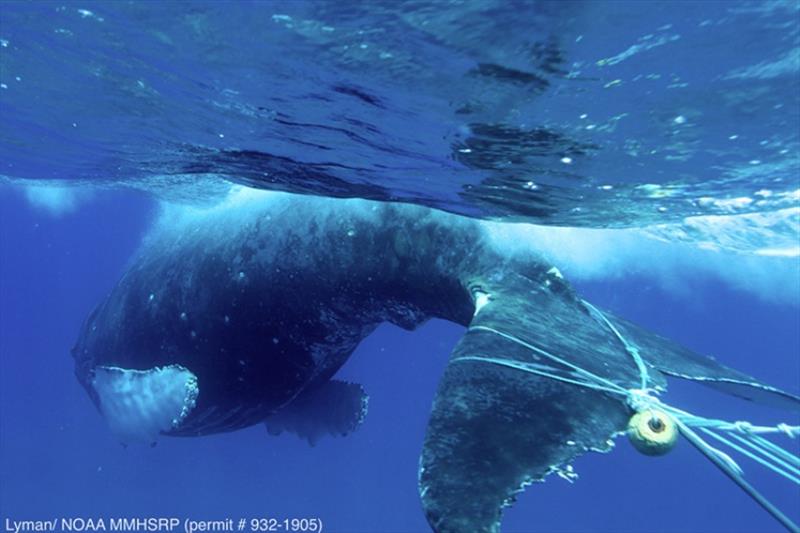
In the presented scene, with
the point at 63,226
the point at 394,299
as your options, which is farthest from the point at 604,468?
the point at 394,299

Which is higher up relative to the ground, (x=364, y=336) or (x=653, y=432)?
(x=653, y=432)

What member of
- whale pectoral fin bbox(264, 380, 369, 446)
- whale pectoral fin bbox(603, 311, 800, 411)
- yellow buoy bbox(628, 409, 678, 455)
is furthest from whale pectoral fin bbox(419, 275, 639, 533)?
whale pectoral fin bbox(264, 380, 369, 446)

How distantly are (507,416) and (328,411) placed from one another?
6683 mm

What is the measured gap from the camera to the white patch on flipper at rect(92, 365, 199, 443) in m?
8.82

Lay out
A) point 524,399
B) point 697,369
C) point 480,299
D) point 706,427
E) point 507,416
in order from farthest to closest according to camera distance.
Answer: point 480,299 → point 697,369 → point 524,399 → point 507,416 → point 706,427

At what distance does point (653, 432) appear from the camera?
3.56m

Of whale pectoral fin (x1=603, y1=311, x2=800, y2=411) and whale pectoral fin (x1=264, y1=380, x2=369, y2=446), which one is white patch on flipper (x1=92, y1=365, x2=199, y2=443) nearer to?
whale pectoral fin (x1=264, y1=380, x2=369, y2=446)

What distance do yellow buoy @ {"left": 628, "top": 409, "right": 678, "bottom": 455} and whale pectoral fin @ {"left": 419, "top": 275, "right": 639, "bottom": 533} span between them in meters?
0.22

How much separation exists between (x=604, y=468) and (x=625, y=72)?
201 feet

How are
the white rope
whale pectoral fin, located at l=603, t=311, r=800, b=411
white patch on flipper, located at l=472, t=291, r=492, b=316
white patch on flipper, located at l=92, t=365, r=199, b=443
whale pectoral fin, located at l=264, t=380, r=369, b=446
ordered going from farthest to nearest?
whale pectoral fin, located at l=264, t=380, r=369, b=446 < white patch on flipper, located at l=92, t=365, r=199, b=443 < white patch on flipper, located at l=472, t=291, r=492, b=316 < whale pectoral fin, located at l=603, t=311, r=800, b=411 < the white rope

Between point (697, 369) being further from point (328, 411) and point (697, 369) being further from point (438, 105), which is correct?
point (328, 411)

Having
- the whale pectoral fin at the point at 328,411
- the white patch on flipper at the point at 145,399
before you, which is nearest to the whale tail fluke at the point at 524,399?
the whale pectoral fin at the point at 328,411

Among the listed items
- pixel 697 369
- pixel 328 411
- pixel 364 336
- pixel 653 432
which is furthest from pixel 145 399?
pixel 653 432

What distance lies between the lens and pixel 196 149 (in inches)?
378
